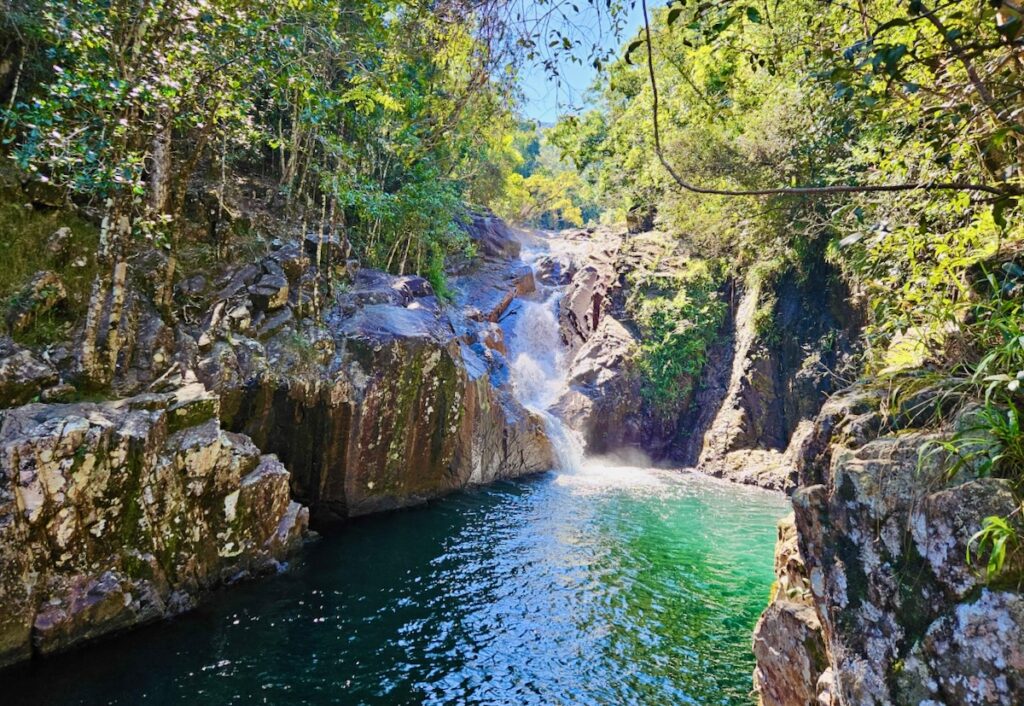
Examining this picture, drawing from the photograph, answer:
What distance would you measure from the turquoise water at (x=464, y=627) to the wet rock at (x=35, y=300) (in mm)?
4416

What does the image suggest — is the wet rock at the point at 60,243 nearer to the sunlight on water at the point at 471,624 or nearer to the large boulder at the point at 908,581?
the sunlight on water at the point at 471,624

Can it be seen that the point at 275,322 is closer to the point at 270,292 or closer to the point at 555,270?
the point at 270,292

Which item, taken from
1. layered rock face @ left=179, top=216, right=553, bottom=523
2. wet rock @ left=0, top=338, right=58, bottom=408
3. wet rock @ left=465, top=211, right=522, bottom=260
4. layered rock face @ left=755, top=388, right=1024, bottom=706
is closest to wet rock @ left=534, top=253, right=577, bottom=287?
wet rock @ left=465, top=211, right=522, bottom=260

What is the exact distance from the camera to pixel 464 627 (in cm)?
742

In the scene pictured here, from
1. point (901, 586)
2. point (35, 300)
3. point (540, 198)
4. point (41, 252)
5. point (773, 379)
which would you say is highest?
point (540, 198)

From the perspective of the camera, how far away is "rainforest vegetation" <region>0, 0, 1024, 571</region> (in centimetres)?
357

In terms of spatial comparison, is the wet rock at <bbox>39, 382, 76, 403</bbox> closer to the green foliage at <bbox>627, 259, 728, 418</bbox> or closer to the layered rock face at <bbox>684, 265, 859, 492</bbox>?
the layered rock face at <bbox>684, 265, 859, 492</bbox>

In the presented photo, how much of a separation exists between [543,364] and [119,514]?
18021 millimetres

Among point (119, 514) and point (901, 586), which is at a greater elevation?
point (901, 586)

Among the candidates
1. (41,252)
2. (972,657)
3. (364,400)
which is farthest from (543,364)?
(972,657)

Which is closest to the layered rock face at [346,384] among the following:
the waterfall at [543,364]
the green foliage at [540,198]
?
the waterfall at [543,364]

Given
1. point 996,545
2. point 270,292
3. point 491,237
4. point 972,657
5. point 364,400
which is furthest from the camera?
point 491,237

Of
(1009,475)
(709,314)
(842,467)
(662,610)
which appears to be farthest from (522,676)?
(709,314)

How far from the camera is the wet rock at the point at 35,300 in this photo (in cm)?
730
